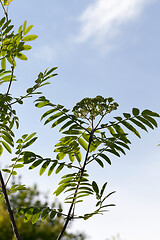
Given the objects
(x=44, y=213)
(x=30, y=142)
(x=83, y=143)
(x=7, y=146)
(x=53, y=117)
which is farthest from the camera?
(x=7, y=146)

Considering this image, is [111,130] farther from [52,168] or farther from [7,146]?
[7,146]

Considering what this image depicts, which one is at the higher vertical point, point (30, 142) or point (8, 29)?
point (8, 29)

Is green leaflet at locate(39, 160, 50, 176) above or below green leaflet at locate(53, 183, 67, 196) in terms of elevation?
above

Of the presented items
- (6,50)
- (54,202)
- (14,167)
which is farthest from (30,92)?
(54,202)

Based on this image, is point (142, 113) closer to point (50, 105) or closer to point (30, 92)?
point (50, 105)

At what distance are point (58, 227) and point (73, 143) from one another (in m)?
9.27

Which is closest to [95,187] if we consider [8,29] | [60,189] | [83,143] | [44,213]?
[60,189]

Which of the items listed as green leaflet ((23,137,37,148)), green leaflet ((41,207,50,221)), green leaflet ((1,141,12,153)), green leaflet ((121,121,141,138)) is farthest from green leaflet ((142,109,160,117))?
green leaflet ((1,141,12,153))

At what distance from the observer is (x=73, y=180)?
3285mm

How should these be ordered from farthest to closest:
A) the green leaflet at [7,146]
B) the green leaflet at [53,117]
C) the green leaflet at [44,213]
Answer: the green leaflet at [7,146], the green leaflet at [53,117], the green leaflet at [44,213]

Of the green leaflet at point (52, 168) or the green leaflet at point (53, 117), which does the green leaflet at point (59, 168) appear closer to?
the green leaflet at point (52, 168)

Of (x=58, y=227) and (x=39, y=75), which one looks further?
(x=58, y=227)

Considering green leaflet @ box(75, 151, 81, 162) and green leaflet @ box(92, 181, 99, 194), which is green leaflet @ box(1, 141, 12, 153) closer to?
green leaflet @ box(75, 151, 81, 162)

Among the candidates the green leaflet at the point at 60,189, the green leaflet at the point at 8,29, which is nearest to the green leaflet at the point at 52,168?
the green leaflet at the point at 60,189
